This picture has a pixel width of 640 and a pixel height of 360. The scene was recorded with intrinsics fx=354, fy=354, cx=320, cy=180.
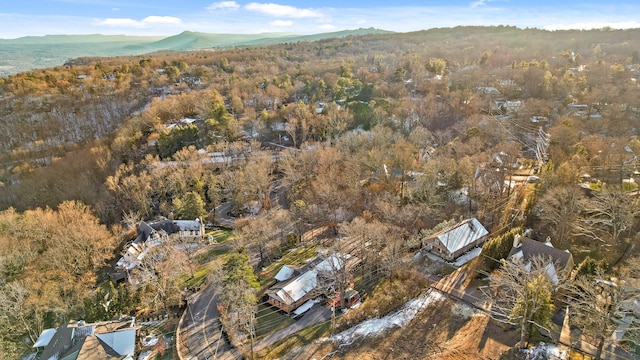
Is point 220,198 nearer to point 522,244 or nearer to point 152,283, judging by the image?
point 152,283

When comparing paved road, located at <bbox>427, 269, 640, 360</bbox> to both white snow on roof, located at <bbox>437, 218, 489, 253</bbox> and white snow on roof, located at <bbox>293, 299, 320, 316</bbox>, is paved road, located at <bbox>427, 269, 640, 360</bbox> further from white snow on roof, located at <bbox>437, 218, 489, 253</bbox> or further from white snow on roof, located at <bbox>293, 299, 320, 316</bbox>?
white snow on roof, located at <bbox>293, 299, 320, 316</bbox>

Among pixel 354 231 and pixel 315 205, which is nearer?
pixel 354 231

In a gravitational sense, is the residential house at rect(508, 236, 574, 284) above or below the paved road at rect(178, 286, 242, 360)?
above

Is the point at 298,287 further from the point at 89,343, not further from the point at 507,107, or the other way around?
the point at 507,107

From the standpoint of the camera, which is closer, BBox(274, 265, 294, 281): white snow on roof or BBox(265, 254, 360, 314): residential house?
BBox(265, 254, 360, 314): residential house

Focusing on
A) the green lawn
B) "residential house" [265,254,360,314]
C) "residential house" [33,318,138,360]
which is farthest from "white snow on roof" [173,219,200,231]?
"residential house" [33,318,138,360]

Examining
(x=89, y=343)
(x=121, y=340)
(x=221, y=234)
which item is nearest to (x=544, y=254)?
(x=121, y=340)

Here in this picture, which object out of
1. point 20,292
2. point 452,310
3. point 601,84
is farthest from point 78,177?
point 601,84

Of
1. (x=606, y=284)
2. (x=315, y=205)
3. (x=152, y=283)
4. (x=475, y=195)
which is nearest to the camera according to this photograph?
(x=606, y=284)
